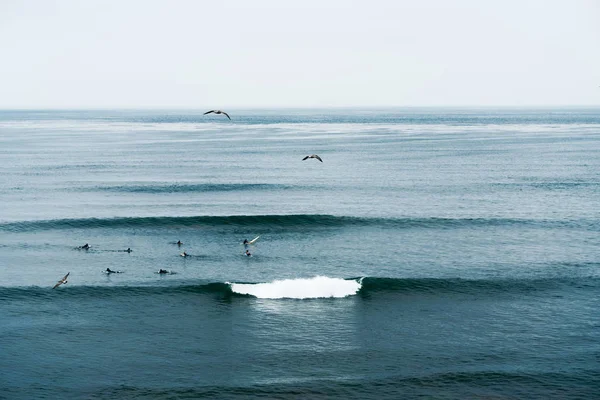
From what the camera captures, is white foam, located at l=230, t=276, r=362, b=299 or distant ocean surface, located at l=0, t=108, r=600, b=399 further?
white foam, located at l=230, t=276, r=362, b=299

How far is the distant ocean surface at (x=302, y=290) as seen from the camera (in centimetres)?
3875

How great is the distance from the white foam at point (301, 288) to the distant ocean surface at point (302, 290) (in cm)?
18

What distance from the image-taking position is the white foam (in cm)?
5272

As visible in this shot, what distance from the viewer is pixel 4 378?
1524 inches

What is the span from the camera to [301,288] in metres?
53.5

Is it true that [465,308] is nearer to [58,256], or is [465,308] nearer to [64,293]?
[64,293]

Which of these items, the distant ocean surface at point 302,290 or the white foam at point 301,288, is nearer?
the distant ocean surface at point 302,290

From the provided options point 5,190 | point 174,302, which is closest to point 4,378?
point 174,302

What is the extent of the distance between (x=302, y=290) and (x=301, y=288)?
0.32 meters

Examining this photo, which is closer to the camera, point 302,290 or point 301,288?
point 302,290

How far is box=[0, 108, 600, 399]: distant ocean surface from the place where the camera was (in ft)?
127

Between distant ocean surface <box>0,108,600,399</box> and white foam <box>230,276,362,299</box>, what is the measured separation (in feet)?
0.60

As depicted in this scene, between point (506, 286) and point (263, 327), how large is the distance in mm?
21987

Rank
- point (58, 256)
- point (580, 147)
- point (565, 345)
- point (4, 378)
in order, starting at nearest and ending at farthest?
1. point (4, 378)
2. point (565, 345)
3. point (58, 256)
4. point (580, 147)
